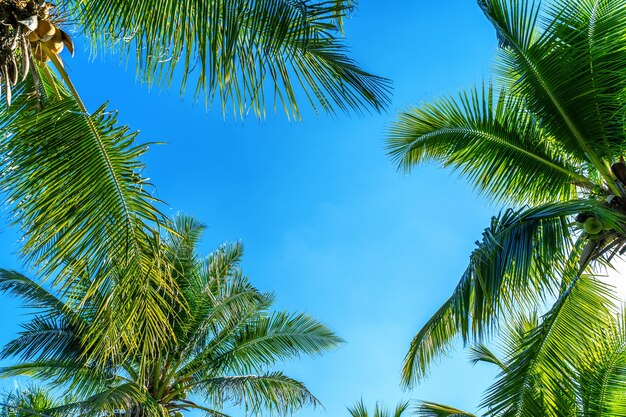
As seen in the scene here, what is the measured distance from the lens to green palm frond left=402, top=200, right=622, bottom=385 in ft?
22.0

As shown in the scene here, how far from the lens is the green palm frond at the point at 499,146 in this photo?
7.90 metres

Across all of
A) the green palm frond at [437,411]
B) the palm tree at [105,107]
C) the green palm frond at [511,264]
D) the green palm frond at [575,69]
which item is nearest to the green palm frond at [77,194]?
the palm tree at [105,107]

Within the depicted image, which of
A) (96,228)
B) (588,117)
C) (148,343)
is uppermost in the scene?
(588,117)

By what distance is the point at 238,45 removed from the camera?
15.3 ft

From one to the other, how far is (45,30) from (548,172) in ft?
19.6

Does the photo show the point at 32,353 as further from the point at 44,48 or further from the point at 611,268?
the point at 611,268

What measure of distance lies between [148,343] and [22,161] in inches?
64.9

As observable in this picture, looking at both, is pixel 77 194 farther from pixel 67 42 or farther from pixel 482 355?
pixel 482 355

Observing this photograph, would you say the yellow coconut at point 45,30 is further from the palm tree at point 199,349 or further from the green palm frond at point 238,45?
the palm tree at point 199,349

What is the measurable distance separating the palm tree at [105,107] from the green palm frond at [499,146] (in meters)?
3.76

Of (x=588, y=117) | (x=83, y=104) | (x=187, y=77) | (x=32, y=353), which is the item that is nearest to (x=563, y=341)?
(x=588, y=117)

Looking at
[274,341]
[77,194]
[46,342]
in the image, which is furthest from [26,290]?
[77,194]

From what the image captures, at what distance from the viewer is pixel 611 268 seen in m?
7.02

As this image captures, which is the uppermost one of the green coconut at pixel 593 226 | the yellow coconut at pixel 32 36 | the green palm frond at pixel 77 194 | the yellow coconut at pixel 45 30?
the green coconut at pixel 593 226
